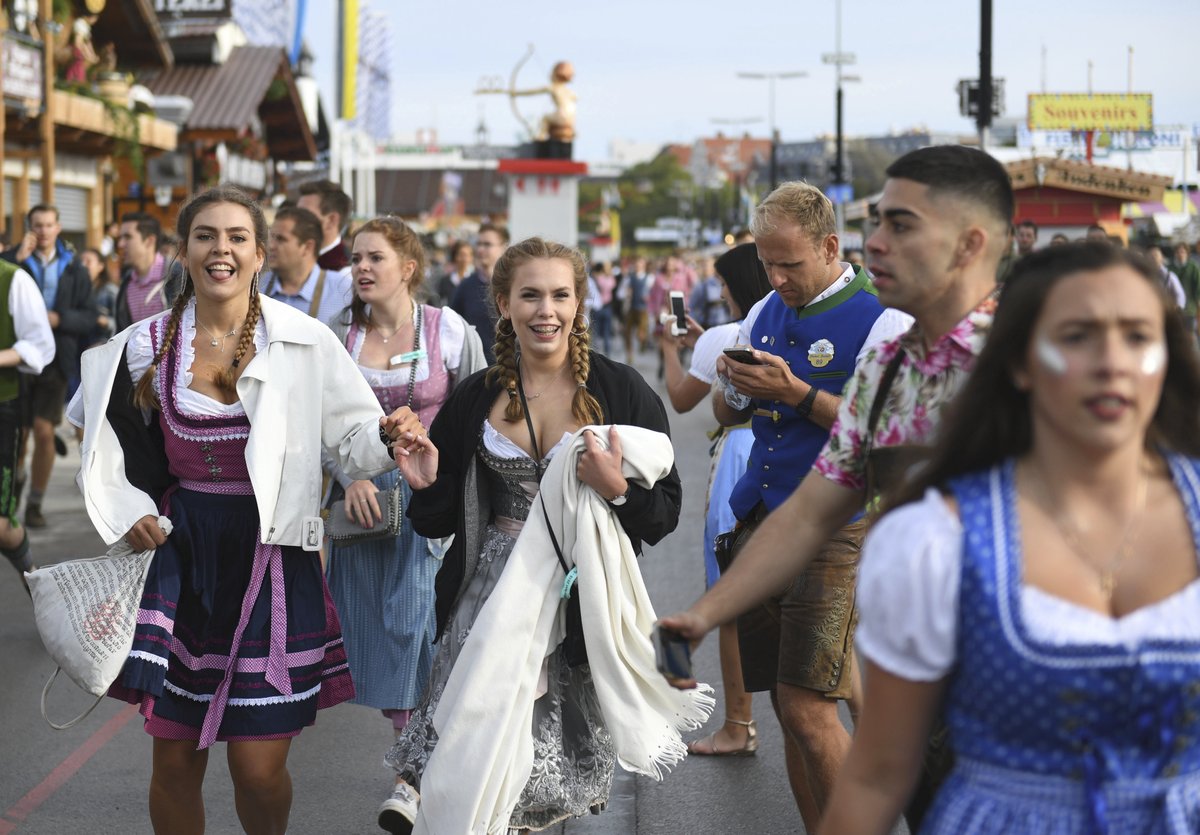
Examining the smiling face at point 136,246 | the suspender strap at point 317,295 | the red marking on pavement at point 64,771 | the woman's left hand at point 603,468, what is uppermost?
the smiling face at point 136,246

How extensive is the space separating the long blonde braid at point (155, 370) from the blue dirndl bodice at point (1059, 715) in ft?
9.07

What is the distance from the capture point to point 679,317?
19.6 feet

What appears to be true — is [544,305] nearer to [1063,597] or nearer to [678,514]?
[678,514]

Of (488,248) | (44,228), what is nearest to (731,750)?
(488,248)

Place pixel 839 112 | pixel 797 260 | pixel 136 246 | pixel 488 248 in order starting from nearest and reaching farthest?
1. pixel 797 260
2. pixel 136 246
3. pixel 488 248
4. pixel 839 112

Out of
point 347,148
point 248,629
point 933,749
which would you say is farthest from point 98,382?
point 347,148

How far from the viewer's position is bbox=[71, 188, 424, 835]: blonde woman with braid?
13.8 ft

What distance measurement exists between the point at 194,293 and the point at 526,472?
1166 mm

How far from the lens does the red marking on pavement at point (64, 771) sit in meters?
5.35

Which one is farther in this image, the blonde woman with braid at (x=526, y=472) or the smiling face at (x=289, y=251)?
the smiling face at (x=289, y=251)

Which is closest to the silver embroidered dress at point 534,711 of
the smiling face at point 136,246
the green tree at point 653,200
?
the smiling face at point 136,246

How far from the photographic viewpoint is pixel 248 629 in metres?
4.23

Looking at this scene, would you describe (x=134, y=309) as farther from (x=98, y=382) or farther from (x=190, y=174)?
(x=190, y=174)

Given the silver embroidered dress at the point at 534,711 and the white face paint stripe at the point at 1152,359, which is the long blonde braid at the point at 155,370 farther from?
the white face paint stripe at the point at 1152,359
